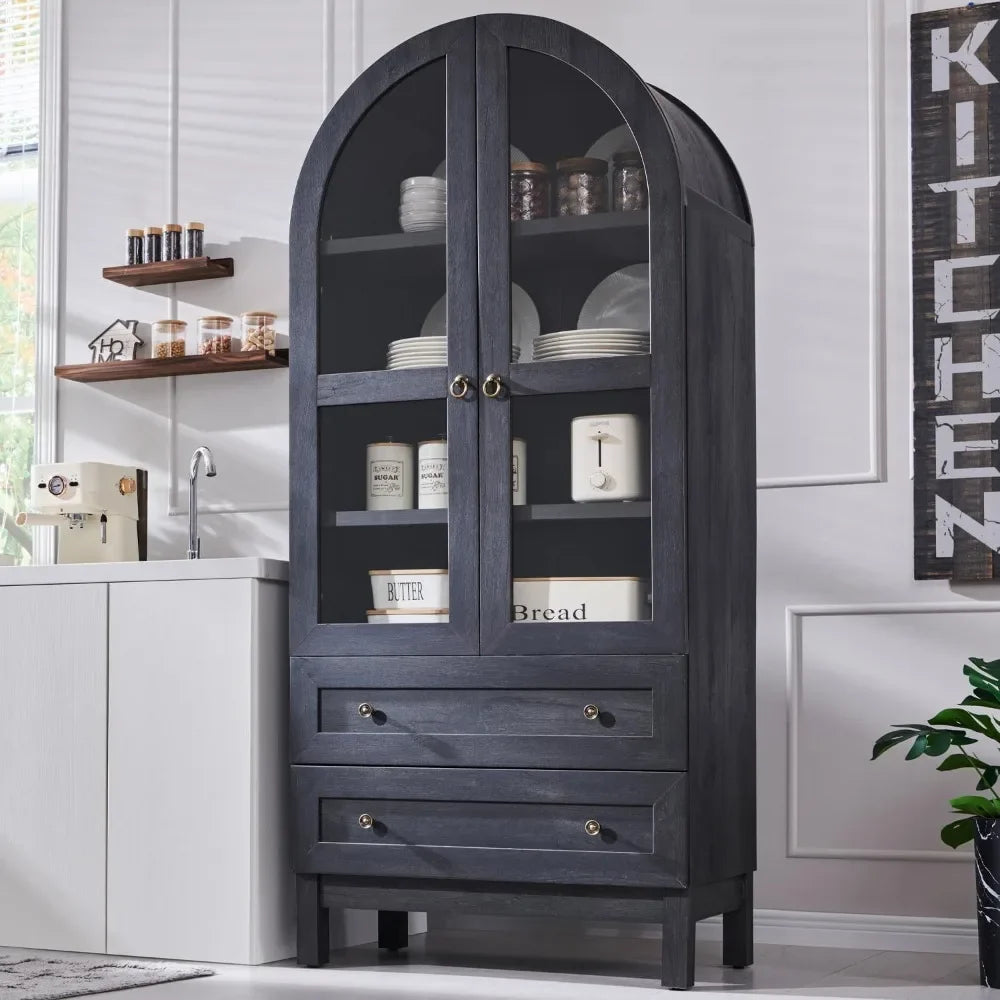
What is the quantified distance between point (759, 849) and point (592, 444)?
102 centimetres

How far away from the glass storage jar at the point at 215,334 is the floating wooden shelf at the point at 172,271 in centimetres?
11

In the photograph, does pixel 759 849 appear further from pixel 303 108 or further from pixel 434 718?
pixel 303 108

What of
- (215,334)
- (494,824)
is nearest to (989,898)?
(494,824)

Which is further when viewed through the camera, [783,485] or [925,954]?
[783,485]

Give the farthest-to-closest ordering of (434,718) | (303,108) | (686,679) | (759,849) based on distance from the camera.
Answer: (303,108) → (759,849) → (434,718) → (686,679)

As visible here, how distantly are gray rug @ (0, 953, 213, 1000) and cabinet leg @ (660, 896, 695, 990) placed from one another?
822 mm

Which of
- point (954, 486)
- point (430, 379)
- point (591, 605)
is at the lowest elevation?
point (591, 605)

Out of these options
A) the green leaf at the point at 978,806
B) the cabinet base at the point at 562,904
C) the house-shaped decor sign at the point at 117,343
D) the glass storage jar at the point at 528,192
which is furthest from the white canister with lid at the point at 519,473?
the house-shaped decor sign at the point at 117,343

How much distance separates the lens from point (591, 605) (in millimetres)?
2773

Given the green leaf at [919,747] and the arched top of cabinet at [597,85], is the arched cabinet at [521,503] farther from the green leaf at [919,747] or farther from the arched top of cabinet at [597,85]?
the green leaf at [919,747]

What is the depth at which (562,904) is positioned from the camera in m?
2.74

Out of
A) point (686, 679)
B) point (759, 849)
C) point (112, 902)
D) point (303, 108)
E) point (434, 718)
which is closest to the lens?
point (686, 679)

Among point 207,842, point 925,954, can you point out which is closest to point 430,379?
point 207,842

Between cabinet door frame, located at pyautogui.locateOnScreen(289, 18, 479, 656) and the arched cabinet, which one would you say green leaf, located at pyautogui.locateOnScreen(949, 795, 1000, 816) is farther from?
cabinet door frame, located at pyautogui.locateOnScreen(289, 18, 479, 656)
